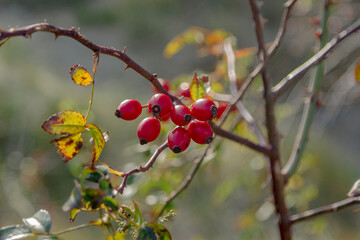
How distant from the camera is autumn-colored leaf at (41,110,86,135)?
0.65 meters

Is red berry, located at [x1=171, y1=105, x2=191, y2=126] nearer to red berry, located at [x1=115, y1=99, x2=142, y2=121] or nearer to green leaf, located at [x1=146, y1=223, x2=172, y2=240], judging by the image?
red berry, located at [x1=115, y1=99, x2=142, y2=121]

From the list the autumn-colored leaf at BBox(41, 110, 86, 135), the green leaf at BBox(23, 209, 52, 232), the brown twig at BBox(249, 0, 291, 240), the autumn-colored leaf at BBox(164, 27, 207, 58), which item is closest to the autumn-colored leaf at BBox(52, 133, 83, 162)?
the autumn-colored leaf at BBox(41, 110, 86, 135)

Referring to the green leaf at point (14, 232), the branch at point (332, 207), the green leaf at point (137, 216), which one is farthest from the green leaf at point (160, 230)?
the branch at point (332, 207)

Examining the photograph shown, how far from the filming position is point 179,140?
28.7 inches

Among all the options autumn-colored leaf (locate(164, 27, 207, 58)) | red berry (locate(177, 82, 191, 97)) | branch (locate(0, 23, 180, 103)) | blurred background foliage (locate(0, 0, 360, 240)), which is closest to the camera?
branch (locate(0, 23, 180, 103))

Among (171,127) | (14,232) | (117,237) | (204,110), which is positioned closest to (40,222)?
(14,232)

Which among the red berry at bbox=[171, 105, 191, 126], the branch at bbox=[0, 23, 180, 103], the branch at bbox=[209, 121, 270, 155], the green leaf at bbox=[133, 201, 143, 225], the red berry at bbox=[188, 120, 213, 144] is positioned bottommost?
the green leaf at bbox=[133, 201, 143, 225]

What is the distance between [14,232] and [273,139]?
0.73 meters

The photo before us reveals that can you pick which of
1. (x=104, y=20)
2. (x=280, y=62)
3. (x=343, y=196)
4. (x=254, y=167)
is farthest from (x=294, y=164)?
(x=104, y=20)

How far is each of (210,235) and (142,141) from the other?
2986 millimetres

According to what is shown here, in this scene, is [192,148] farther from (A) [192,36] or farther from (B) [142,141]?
(B) [142,141]

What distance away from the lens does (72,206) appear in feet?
1.82

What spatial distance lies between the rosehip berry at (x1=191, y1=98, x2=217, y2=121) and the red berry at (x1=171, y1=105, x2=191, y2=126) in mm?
19

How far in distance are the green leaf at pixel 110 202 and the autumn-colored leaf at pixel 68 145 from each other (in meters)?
0.16
